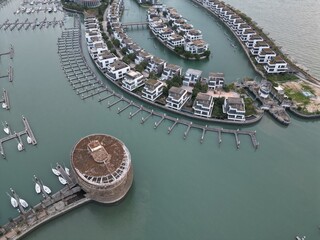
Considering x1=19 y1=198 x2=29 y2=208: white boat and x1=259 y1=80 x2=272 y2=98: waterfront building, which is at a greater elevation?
x1=259 y1=80 x2=272 y2=98: waterfront building

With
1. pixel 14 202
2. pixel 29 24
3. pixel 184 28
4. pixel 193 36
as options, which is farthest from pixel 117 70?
pixel 29 24

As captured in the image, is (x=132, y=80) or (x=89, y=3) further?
(x=89, y=3)

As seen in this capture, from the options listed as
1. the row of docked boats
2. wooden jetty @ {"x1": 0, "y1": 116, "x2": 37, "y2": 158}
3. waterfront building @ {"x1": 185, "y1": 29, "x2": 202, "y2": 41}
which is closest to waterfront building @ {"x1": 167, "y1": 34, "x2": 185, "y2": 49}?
waterfront building @ {"x1": 185, "y1": 29, "x2": 202, "y2": 41}

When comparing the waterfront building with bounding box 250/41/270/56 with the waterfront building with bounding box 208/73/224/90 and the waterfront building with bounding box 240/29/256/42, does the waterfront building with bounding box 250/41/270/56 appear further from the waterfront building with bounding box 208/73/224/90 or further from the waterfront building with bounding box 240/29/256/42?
the waterfront building with bounding box 208/73/224/90

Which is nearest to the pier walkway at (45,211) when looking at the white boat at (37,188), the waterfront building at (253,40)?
the white boat at (37,188)

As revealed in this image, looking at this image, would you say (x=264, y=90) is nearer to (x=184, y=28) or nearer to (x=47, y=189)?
(x=184, y=28)

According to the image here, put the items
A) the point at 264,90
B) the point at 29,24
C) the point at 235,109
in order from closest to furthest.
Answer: the point at 235,109 < the point at 264,90 < the point at 29,24

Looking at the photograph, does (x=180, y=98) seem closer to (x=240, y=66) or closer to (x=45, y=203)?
(x=240, y=66)

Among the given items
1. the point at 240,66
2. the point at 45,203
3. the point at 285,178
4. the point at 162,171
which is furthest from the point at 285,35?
the point at 45,203
